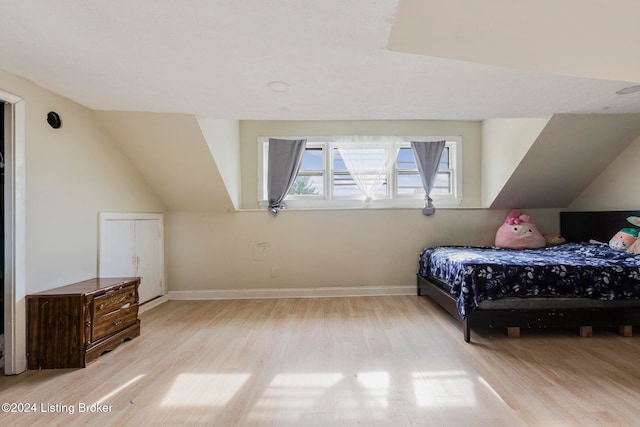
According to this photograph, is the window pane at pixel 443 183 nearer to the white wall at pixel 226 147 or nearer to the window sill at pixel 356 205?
the window sill at pixel 356 205

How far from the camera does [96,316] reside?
86.1 inches

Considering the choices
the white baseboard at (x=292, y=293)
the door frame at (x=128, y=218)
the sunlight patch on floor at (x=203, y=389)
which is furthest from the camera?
the white baseboard at (x=292, y=293)

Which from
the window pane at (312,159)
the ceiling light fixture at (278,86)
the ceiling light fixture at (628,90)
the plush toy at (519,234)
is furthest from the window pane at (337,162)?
the ceiling light fixture at (628,90)

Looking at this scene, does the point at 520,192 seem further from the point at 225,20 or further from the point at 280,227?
the point at 225,20

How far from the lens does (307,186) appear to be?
13.4 ft

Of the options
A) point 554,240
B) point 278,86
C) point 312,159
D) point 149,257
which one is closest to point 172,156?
point 149,257

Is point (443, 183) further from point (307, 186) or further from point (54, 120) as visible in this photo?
point (54, 120)

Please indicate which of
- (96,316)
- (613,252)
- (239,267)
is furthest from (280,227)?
(613,252)

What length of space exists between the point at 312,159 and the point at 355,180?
0.68 metres

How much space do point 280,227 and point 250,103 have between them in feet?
5.95

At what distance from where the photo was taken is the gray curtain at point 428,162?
12.9 ft

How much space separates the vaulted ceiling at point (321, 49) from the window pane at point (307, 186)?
5.63 ft

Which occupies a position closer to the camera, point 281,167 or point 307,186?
point 281,167

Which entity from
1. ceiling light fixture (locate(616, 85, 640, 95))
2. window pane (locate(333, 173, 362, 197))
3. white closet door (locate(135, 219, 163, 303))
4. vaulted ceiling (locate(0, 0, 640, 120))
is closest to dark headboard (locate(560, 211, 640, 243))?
ceiling light fixture (locate(616, 85, 640, 95))
